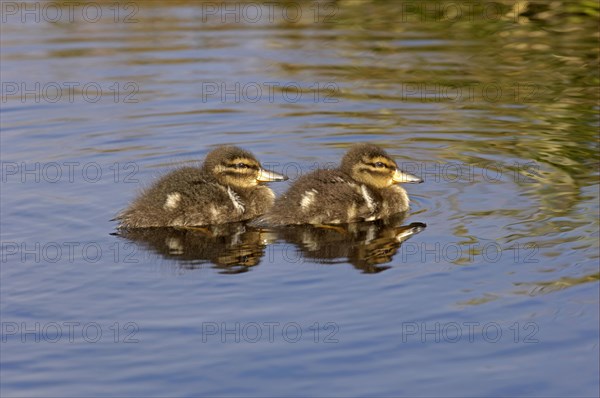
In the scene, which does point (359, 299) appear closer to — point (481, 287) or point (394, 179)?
point (481, 287)

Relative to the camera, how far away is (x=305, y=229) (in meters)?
8.51

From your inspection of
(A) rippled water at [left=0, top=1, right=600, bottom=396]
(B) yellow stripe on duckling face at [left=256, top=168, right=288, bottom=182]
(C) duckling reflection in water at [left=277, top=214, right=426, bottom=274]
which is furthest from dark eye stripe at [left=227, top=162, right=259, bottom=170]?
(C) duckling reflection in water at [left=277, top=214, right=426, bottom=274]

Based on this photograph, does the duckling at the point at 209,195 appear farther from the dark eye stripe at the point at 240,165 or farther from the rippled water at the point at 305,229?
the rippled water at the point at 305,229

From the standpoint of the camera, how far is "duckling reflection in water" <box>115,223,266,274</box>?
769 centimetres

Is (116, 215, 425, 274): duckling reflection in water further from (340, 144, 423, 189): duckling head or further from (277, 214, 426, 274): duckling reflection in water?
(340, 144, 423, 189): duckling head

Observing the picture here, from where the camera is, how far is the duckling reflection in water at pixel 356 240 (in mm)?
7672

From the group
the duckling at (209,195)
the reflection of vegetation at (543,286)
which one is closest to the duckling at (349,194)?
the duckling at (209,195)

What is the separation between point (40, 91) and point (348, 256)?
6399mm

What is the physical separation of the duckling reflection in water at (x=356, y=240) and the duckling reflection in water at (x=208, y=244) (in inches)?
11.6

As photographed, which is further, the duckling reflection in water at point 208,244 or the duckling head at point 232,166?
the duckling head at point 232,166

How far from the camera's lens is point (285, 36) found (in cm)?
1498

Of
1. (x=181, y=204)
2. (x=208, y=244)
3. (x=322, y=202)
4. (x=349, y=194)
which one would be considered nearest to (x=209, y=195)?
(x=181, y=204)

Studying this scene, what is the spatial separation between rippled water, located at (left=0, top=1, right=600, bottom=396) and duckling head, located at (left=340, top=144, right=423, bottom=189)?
32 centimetres

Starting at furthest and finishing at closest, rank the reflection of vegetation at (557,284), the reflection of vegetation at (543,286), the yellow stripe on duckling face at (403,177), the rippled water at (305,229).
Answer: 1. the yellow stripe on duckling face at (403,177)
2. the reflection of vegetation at (557,284)
3. the reflection of vegetation at (543,286)
4. the rippled water at (305,229)
